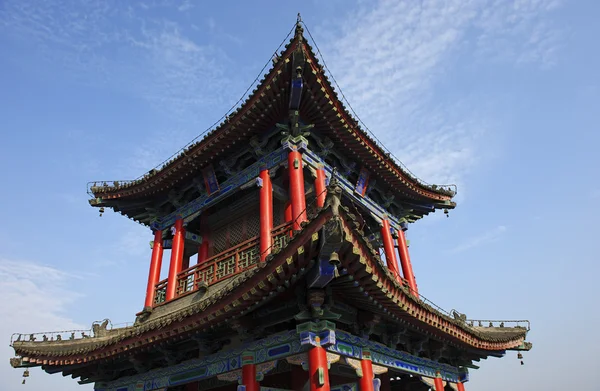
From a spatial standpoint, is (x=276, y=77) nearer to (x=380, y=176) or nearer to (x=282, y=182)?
(x=282, y=182)

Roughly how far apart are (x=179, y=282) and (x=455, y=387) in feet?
26.9

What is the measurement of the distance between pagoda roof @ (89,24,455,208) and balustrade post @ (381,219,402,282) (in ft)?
4.44

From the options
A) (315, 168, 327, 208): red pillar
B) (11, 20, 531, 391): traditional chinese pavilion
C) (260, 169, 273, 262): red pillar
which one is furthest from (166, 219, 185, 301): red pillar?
(315, 168, 327, 208): red pillar

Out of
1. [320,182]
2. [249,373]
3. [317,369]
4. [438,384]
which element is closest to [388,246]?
[320,182]

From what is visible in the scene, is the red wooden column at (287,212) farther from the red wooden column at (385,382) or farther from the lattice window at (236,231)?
the red wooden column at (385,382)

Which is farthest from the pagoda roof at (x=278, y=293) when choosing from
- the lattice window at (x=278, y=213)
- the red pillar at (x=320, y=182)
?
the red pillar at (x=320, y=182)

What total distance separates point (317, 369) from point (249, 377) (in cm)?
164

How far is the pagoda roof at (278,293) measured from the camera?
6.72m

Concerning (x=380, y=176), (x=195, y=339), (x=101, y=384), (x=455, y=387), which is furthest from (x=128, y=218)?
(x=455, y=387)

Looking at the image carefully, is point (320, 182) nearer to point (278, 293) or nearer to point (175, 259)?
point (175, 259)

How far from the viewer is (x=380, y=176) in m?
14.4

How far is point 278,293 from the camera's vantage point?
739cm

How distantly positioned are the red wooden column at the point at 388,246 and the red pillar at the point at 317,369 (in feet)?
21.3

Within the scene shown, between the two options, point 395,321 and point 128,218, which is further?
point 128,218
